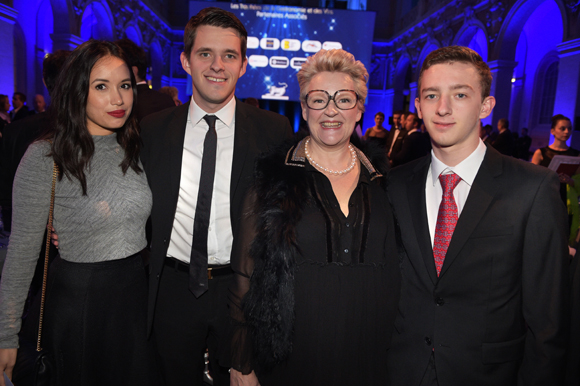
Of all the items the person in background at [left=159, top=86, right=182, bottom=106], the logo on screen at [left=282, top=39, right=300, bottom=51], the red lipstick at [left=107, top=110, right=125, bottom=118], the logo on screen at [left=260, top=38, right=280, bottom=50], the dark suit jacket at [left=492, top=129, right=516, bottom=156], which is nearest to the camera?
the red lipstick at [left=107, top=110, right=125, bottom=118]

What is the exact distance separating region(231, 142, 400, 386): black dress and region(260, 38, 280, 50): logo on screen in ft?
42.3

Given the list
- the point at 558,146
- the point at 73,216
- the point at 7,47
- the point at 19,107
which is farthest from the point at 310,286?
the point at 7,47

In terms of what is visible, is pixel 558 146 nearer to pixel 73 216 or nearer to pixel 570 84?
pixel 73 216

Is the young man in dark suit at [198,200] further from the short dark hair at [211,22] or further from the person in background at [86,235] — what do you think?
the person in background at [86,235]

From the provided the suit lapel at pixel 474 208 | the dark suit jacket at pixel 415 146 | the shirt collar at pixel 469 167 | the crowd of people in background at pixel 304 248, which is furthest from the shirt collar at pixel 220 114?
the dark suit jacket at pixel 415 146

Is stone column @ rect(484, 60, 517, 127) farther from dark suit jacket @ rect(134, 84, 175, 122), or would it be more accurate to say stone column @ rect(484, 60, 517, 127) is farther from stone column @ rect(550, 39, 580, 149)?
dark suit jacket @ rect(134, 84, 175, 122)

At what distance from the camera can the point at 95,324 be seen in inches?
66.2

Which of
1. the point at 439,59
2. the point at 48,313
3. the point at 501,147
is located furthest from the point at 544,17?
the point at 48,313

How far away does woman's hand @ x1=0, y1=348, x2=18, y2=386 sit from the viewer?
1.54 m

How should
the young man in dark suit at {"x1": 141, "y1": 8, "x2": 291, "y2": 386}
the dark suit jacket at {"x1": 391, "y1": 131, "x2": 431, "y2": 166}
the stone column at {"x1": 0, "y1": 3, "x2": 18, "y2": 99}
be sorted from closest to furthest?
the young man in dark suit at {"x1": 141, "y1": 8, "x2": 291, "y2": 386}
the dark suit jacket at {"x1": 391, "y1": 131, "x2": 431, "y2": 166}
the stone column at {"x1": 0, "y1": 3, "x2": 18, "y2": 99}

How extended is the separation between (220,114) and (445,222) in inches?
48.6

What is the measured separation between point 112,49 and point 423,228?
1606 mm

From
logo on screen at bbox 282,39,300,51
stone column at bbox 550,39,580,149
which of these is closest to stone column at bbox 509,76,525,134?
stone column at bbox 550,39,580,149

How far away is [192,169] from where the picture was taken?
77.0 inches
